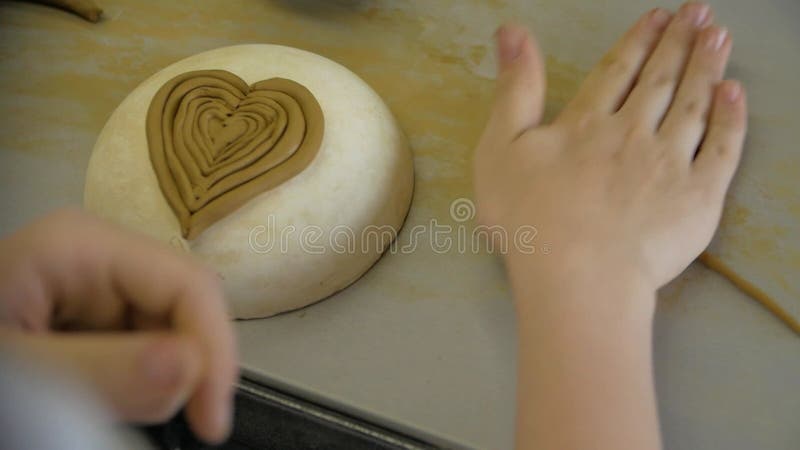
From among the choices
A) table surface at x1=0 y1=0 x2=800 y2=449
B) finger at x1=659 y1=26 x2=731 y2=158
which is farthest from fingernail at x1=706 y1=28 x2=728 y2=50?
table surface at x1=0 y1=0 x2=800 y2=449

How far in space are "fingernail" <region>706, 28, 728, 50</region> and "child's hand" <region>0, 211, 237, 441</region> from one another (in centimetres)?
→ 68

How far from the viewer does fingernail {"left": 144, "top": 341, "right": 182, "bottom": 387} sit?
340mm

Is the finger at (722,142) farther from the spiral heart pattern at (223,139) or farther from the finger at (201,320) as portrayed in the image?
the finger at (201,320)

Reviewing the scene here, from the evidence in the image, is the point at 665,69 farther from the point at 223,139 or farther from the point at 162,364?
the point at 162,364

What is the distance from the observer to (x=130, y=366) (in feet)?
1.13

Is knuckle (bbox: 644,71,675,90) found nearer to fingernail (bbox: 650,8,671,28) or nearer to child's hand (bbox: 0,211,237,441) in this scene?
fingernail (bbox: 650,8,671,28)

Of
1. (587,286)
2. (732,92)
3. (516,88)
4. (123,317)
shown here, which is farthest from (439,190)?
(123,317)

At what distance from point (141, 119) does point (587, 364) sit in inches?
22.1

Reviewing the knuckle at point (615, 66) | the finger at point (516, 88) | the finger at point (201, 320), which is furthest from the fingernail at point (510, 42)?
the finger at point (201, 320)

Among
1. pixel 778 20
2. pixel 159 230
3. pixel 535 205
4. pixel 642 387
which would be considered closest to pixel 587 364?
pixel 642 387

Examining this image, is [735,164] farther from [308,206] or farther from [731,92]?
[308,206]

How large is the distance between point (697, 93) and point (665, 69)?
51 millimetres

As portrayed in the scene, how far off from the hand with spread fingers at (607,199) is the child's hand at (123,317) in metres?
0.33

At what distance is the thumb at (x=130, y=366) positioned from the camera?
0.34 metres
